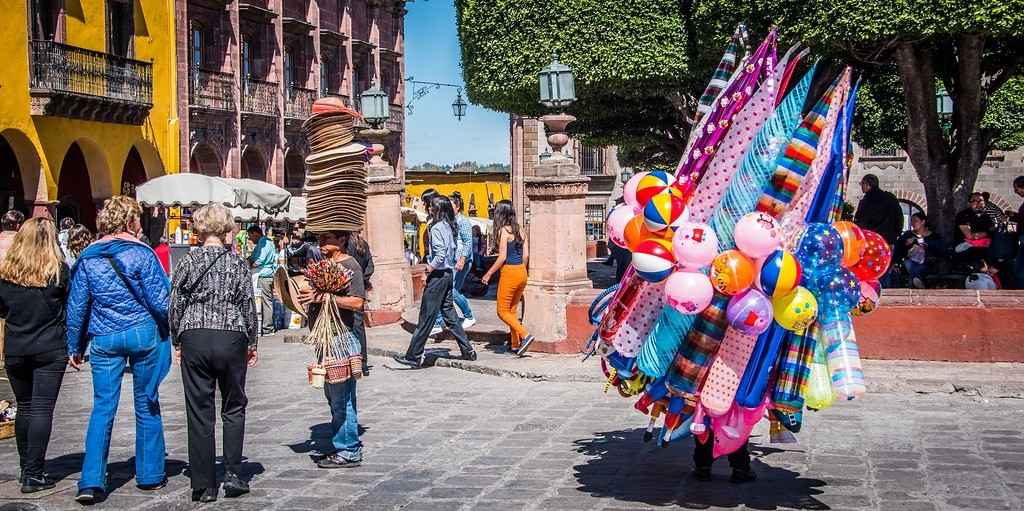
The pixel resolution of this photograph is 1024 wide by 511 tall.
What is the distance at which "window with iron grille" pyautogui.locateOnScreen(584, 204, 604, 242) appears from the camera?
50719 millimetres

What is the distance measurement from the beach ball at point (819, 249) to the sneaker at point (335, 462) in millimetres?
3320

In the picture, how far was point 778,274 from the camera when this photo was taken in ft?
19.6

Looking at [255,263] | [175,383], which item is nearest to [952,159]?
[255,263]

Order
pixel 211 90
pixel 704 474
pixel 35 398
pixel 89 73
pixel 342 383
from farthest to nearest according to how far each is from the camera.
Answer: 1. pixel 211 90
2. pixel 89 73
3. pixel 342 383
4. pixel 35 398
5. pixel 704 474

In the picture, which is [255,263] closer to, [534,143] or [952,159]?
[952,159]

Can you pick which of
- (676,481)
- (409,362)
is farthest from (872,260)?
(409,362)

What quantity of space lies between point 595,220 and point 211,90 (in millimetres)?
21811

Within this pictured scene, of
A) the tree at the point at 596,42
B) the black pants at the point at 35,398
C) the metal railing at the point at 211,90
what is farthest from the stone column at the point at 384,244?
the metal railing at the point at 211,90

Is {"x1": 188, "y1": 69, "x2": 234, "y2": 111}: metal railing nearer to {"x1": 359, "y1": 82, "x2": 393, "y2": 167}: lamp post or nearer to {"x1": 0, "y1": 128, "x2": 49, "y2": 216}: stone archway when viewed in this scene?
{"x1": 0, "y1": 128, "x2": 49, "y2": 216}: stone archway

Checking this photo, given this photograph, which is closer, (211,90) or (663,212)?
(663,212)

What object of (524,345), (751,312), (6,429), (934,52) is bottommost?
(6,429)

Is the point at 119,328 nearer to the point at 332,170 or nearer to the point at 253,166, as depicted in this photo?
the point at 332,170

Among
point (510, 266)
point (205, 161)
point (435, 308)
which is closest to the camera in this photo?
point (435, 308)

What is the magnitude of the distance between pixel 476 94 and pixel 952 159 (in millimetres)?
8105
